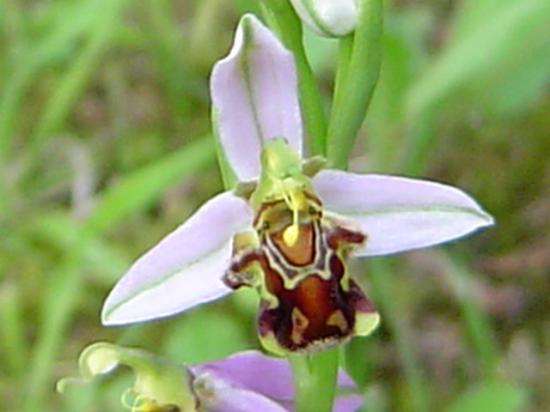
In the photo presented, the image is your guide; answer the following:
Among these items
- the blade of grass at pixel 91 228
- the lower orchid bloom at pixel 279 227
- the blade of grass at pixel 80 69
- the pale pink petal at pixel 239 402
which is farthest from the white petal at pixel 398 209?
the blade of grass at pixel 80 69

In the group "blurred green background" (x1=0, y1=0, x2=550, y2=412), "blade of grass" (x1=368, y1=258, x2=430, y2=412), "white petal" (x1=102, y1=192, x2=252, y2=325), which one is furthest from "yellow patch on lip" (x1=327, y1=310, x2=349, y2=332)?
"blade of grass" (x1=368, y1=258, x2=430, y2=412)

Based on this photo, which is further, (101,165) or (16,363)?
(101,165)

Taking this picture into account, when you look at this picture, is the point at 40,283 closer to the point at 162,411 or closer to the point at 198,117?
the point at 198,117

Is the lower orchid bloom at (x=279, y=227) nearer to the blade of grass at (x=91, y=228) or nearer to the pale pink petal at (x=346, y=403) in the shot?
the pale pink petal at (x=346, y=403)

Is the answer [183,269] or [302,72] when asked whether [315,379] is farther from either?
[302,72]

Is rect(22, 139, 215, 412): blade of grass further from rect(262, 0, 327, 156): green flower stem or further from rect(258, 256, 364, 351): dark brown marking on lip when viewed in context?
rect(258, 256, 364, 351): dark brown marking on lip

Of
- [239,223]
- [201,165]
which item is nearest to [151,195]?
[201,165]
